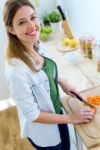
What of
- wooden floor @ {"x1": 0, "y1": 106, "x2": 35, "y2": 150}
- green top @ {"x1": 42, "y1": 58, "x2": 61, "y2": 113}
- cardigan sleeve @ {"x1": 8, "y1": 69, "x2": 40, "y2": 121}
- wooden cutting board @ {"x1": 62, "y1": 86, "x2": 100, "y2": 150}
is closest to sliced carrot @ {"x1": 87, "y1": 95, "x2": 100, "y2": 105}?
wooden cutting board @ {"x1": 62, "y1": 86, "x2": 100, "y2": 150}

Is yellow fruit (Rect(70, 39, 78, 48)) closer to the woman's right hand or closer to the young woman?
the young woman

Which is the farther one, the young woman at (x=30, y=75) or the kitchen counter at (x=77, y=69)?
the kitchen counter at (x=77, y=69)

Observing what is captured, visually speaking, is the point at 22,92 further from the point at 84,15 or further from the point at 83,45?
the point at 84,15

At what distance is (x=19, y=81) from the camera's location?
103 cm

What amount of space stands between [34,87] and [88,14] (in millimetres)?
840

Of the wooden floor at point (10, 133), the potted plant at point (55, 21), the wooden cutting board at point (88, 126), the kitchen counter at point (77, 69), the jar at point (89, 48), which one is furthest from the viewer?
the wooden floor at point (10, 133)

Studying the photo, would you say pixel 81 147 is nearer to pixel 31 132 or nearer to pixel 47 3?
pixel 31 132

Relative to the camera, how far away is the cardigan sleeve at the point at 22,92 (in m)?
1.03

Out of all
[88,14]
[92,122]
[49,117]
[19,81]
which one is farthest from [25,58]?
[88,14]

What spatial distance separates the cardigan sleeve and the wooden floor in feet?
3.64

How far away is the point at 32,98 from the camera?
42.6 inches

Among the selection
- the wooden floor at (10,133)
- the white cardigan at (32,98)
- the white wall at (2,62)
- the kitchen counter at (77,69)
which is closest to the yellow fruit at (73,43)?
the kitchen counter at (77,69)

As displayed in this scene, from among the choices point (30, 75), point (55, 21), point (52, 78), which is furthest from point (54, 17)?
point (30, 75)

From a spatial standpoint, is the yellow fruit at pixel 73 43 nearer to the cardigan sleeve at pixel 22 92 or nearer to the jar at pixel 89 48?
the jar at pixel 89 48
